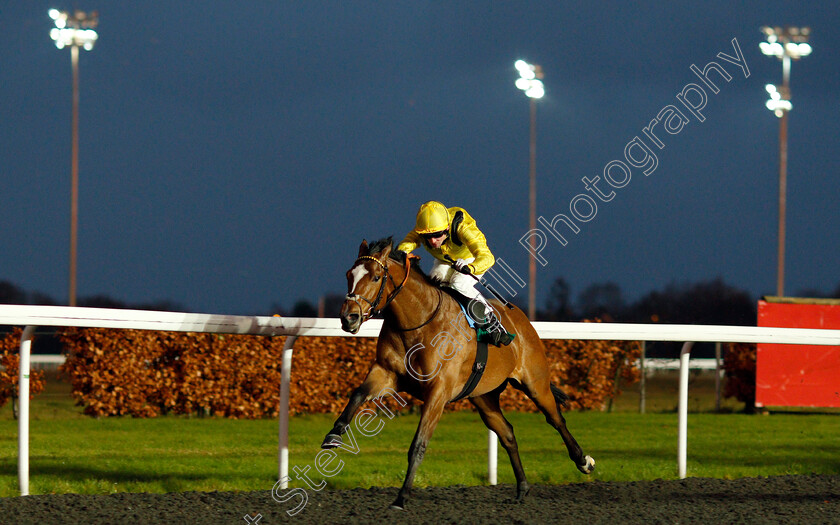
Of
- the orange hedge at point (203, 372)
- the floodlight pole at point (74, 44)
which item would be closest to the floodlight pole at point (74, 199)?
the floodlight pole at point (74, 44)

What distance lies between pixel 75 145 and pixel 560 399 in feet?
46.5

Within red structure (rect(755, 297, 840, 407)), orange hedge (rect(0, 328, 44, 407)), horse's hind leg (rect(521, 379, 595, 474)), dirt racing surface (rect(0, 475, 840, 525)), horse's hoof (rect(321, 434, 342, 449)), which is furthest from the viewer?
red structure (rect(755, 297, 840, 407))

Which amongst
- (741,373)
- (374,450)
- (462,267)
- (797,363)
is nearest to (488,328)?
(462,267)

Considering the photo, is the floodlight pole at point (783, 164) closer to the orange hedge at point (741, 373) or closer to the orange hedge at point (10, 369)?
the orange hedge at point (741, 373)

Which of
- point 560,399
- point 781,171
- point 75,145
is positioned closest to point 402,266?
point 560,399

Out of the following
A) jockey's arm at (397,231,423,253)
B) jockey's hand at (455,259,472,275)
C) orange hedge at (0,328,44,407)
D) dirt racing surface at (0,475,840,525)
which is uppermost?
jockey's arm at (397,231,423,253)

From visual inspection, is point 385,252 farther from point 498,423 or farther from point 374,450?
point 374,450

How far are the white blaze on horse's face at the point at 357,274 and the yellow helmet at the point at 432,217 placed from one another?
0.58 metres

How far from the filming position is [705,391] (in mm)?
18594

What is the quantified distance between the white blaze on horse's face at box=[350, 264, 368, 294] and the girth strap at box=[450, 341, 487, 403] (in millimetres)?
867

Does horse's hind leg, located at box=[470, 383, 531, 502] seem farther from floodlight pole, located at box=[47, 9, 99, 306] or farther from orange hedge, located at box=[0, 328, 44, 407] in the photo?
floodlight pole, located at box=[47, 9, 99, 306]

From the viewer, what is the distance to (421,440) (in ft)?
14.1

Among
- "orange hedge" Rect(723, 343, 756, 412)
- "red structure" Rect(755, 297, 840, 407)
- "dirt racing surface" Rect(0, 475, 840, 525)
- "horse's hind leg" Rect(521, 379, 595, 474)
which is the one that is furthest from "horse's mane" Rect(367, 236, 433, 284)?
"orange hedge" Rect(723, 343, 756, 412)

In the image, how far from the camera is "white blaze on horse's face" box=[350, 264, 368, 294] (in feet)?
13.7
